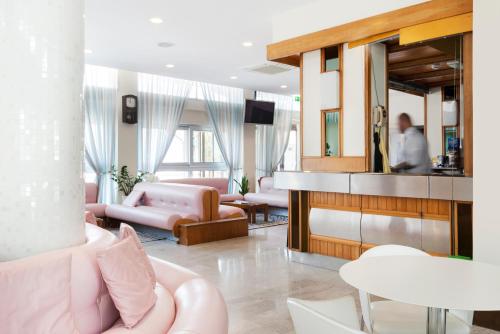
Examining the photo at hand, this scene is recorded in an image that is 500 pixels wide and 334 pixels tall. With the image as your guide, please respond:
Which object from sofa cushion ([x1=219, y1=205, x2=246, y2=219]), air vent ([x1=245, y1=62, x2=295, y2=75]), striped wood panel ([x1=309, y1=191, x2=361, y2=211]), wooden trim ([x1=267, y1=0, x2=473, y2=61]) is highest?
air vent ([x1=245, y1=62, x2=295, y2=75])

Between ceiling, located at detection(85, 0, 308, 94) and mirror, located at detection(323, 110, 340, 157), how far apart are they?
141 cm

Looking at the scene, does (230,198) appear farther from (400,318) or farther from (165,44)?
(400,318)

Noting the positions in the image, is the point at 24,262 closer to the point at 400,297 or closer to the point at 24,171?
the point at 24,171

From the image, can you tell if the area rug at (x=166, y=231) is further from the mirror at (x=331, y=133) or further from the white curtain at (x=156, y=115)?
the mirror at (x=331, y=133)

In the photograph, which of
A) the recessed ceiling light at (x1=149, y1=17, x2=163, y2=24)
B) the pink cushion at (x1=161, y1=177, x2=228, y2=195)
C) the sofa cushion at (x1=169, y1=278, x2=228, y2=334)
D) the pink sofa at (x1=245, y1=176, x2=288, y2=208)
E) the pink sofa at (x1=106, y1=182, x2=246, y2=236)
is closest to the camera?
the sofa cushion at (x1=169, y1=278, x2=228, y2=334)

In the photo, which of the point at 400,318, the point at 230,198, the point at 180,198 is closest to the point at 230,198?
the point at 230,198

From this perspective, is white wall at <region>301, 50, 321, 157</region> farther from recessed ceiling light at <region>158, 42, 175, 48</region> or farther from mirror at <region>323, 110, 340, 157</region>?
recessed ceiling light at <region>158, 42, 175, 48</region>

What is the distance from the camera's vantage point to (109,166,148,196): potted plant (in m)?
8.74

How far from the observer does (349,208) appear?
4.88 m

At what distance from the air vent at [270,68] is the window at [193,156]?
254 centimetres

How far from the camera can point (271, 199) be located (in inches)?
364

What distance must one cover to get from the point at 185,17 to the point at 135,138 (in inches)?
165

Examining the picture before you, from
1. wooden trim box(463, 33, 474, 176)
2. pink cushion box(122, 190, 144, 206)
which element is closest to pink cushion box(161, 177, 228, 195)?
pink cushion box(122, 190, 144, 206)

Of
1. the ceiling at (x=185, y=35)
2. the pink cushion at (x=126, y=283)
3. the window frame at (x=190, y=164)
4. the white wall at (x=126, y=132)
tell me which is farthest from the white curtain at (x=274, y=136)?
the pink cushion at (x=126, y=283)
